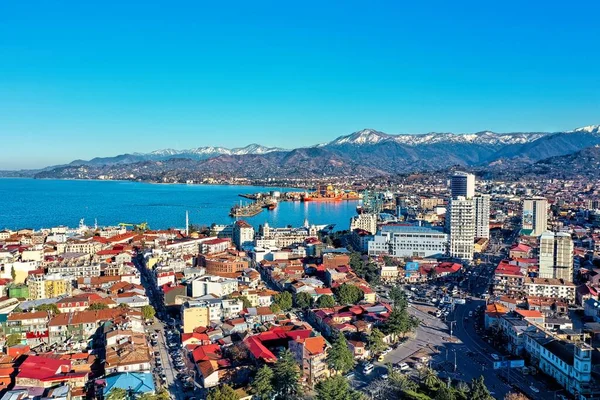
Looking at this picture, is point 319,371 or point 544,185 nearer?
point 319,371

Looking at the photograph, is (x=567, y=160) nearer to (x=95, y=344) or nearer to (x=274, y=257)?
(x=274, y=257)

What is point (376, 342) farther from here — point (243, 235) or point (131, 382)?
point (243, 235)

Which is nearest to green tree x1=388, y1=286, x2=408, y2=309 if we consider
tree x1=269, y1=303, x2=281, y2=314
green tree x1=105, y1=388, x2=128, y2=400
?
tree x1=269, y1=303, x2=281, y2=314

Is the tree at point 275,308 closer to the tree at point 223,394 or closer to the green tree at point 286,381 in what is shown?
the green tree at point 286,381

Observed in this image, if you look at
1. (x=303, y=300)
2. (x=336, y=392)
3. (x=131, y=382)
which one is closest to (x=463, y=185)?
(x=303, y=300)

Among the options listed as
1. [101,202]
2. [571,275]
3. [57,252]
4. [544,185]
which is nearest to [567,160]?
[544,185]

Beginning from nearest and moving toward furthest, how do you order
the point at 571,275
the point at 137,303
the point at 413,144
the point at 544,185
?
the point at 137,303, the point at 571,275, the point at 544,185, the point at 413,144
